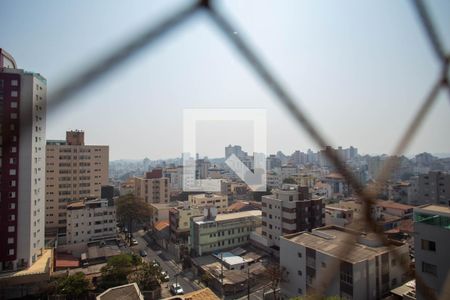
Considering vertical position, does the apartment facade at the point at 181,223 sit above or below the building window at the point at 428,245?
below

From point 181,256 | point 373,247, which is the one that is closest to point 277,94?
point 373,247

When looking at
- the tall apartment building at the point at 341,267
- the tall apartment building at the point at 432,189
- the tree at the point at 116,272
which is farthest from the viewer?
the tall apartment building at the point at 432,189

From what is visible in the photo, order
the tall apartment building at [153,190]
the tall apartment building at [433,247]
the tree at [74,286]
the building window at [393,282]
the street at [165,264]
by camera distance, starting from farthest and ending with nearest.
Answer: the tall apartment building at [153,190]
the street at [165,264]
the tree at [74,286]
the building window at [393,282]
the tall apartment building at [433,247]

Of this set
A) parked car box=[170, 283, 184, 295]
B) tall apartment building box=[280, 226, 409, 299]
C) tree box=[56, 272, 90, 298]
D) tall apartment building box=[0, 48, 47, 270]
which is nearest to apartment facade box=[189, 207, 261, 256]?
parked car box=[170, 283, 184, 295]

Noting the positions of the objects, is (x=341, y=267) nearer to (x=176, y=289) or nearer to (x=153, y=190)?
(x=176, y=289)

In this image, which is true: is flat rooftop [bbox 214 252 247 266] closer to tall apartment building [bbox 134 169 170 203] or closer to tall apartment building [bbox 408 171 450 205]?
tall apartment building [bbox 134 169 170 203]

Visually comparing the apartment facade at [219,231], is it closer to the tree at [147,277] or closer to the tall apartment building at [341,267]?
the tree at [147,277]

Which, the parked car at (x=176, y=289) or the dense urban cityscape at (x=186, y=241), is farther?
the parked car at (x=176, y=289)

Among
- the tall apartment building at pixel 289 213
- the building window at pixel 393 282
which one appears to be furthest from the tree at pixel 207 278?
the building window at pixel 393 282

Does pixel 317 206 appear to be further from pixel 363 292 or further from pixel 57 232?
pixel 57 232
